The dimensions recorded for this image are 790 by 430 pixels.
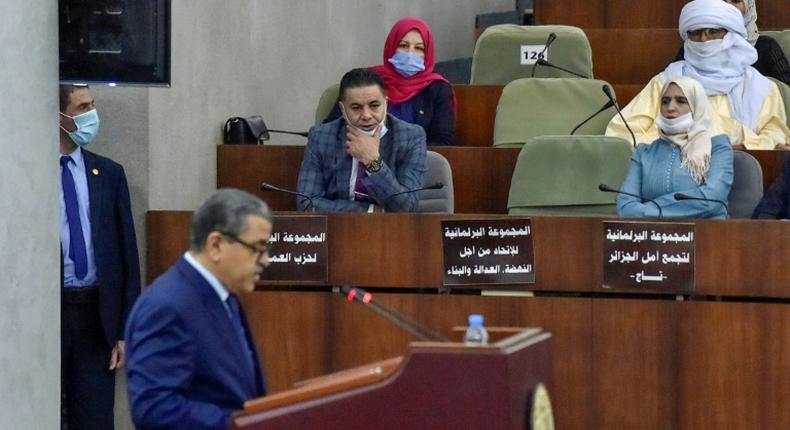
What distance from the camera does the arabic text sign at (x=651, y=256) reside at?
16.5ft

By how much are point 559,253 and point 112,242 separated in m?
1.45

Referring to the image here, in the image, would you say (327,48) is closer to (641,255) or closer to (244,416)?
(641,255)

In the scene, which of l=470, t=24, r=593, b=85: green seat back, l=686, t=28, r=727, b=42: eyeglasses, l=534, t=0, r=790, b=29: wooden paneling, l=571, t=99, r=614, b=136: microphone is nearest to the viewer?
l=571, t=99, r=614, b=136: microphone

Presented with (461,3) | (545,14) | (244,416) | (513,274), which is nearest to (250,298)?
(513,274)

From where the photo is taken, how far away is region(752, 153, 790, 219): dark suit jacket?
18.2ft

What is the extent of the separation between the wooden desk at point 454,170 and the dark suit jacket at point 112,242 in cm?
97

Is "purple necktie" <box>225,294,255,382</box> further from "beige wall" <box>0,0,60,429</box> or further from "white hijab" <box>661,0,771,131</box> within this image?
"white hijab" <box>661,0,771,131</box>

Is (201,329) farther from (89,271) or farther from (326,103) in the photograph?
(326,103)

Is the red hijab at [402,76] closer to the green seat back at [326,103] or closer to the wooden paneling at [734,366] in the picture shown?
the green seat back at [326,103]

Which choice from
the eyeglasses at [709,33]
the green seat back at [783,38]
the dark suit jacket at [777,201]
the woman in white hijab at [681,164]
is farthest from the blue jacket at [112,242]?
the green seat back at [783,38]

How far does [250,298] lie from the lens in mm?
5184

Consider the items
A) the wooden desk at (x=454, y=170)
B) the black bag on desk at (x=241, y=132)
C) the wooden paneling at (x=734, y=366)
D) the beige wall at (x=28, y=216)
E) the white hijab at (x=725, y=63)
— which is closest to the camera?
the beige wall at (x=28, y=216)

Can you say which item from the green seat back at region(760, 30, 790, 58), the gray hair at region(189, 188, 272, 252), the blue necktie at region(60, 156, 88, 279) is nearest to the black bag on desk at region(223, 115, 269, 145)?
the blue necktie at region(60, 156, 88, 279)

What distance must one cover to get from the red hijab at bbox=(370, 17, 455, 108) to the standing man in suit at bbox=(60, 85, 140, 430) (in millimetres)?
1983
